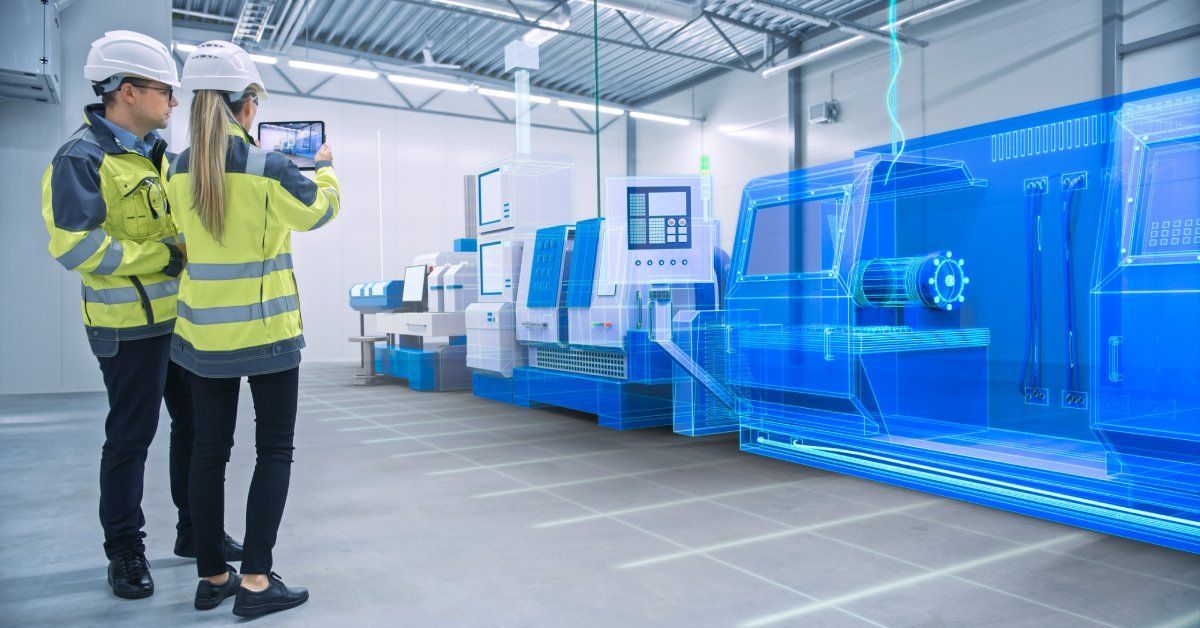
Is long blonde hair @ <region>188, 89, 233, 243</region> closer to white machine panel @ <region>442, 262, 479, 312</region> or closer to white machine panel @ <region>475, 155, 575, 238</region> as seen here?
white machine panel @ <region>475, 155, 575, 238</region>

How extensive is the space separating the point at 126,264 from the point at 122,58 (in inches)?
20.2

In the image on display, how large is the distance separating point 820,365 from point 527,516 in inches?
56.2

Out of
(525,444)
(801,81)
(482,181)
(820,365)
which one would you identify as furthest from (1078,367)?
(482,181)

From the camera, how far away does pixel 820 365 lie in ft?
10.7

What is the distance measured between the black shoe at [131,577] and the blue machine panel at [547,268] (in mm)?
3041

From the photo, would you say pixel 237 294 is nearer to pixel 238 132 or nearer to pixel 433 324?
pixel 238 132

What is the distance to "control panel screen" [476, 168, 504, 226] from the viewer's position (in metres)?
5.50

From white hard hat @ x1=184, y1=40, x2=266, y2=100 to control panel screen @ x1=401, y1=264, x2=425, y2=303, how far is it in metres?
5.04

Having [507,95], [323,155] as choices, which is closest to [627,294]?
[323,155]

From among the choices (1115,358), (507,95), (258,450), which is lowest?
(258,450)

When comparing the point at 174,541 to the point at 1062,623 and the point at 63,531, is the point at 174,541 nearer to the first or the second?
the point at 63,531

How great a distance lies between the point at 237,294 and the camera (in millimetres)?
1711

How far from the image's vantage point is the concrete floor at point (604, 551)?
1779 millimetres

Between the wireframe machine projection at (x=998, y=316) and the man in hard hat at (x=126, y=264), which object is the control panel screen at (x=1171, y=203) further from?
the man in hard hat at (x=126, y=264)
